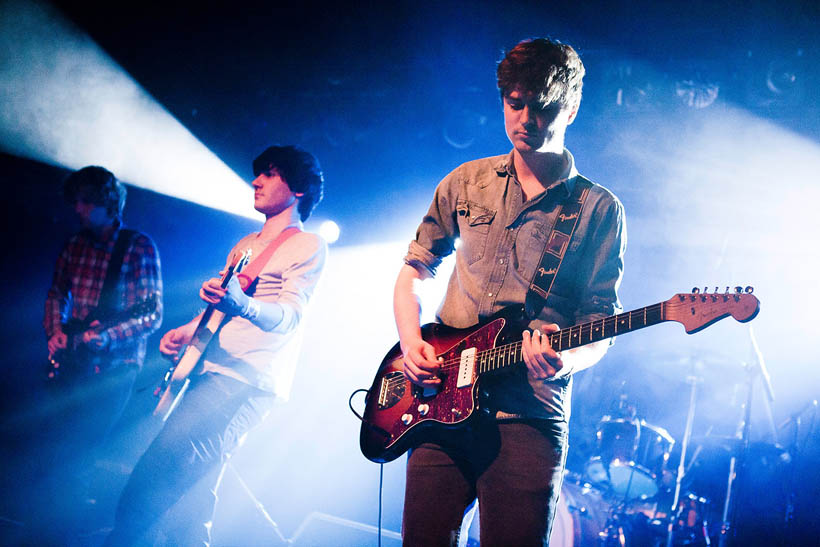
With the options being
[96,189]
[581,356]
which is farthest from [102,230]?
[581,356]

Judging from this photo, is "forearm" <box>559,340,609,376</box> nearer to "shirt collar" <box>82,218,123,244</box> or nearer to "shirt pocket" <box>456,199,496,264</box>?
"shirt pocket" <box>456,199,496,264</box>

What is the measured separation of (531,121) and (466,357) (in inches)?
39.1

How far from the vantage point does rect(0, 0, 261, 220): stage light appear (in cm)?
643

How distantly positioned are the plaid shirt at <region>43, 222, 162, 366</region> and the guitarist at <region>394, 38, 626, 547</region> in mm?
3071

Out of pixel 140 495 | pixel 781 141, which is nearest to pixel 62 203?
pixel 140 495

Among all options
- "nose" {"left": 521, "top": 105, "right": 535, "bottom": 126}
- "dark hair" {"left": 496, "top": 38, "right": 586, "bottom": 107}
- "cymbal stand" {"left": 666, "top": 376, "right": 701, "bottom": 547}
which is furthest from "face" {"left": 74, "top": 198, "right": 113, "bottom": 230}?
"cymbal stand" {"left": 666, "top": 376, "right": 701, "bottom": 547}

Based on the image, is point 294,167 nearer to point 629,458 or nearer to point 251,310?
point 251,310

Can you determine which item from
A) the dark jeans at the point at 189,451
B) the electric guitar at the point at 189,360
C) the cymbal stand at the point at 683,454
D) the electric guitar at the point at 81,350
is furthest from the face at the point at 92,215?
the cymbal stand at the point at 683,454

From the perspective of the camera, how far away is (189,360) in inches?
133

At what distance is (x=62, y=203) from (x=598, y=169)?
6423 mm

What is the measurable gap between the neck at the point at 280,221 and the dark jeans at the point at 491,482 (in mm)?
2486

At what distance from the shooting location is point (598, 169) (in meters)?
5.71

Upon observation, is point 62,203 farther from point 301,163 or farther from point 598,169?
point 598,169

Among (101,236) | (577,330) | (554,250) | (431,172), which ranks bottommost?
(577,330)
